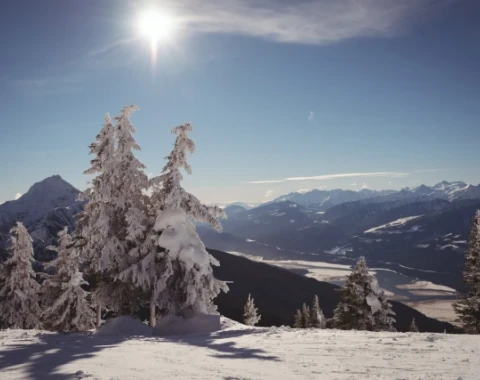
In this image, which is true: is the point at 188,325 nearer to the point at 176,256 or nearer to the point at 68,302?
the point at 176,256

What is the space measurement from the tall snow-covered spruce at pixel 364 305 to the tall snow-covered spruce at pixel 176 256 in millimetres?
18612

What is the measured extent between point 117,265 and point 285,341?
12.4m

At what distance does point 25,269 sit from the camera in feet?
114

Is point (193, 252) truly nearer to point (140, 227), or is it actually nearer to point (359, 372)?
point (140, 227)

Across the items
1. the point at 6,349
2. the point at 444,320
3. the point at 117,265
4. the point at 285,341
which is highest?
the point at 117,265

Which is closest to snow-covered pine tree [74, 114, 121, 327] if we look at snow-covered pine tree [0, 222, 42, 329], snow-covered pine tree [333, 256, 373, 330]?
snow-covered pine tree [0, 222, 42, 329]

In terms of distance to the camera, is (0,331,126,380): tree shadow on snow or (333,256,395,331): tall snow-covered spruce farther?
(333,256,395,331): tall snow-covered spruce

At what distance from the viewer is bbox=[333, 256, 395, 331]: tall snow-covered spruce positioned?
3397cm

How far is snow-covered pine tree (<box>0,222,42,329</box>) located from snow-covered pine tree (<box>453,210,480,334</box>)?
131ft

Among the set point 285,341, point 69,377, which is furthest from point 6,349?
point 285,341

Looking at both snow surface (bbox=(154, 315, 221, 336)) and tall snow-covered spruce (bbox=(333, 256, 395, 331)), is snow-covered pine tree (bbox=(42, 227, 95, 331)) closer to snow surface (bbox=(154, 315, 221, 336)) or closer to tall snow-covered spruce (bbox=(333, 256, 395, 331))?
snow surface (bbox=(154, 315, 221, 336))

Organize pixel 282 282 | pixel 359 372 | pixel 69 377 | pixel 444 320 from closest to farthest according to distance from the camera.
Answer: pixel 69 377 → pixel 359 372 → pixel 444 320 → pixel 282 282

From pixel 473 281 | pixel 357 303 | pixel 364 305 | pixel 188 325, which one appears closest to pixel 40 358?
Answer: pixel 188 325

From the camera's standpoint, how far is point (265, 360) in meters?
9.41
